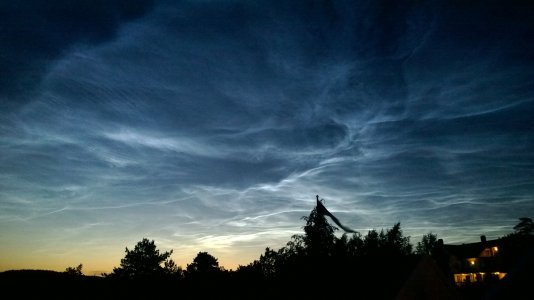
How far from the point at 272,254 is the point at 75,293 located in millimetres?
43860

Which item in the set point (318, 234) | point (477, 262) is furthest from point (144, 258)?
point (477, 262)

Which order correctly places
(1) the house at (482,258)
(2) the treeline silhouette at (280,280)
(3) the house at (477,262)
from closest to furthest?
(2) the treeline silhouette at (280,280) → (1) the house at (482,258) → (3) the house at (477,262)

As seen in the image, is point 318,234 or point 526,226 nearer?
point 318,234

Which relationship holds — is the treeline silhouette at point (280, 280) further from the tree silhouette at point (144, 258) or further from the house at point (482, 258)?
the house at point (482, 258)

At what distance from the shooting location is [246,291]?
16.3 m

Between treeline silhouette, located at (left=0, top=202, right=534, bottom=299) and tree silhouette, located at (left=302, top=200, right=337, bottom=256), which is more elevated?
tree silhouette, located at (left=302, top=200, right=337, bottom=256)

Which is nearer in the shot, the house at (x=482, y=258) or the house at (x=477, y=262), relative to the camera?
the house at (x=482, y=258)

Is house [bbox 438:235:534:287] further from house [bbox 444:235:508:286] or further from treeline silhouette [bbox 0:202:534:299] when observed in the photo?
treeline silhouette [bbox 0:202:534:299]

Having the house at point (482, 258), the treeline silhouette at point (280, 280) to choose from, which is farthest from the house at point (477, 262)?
the treeline silhouette at point (280, 280)

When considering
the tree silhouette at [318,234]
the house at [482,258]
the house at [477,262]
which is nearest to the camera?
the tree silhouette at [318,234]

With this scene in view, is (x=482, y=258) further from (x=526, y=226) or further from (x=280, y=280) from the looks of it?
(x=280, y=280)

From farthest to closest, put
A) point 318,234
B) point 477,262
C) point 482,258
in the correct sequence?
point 477,262, point 482,258, point 318,234

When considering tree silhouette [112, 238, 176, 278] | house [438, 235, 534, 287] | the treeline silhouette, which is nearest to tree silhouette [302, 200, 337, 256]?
the treeline silhouette

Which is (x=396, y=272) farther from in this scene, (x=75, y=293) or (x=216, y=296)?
(x=75, y=293)
